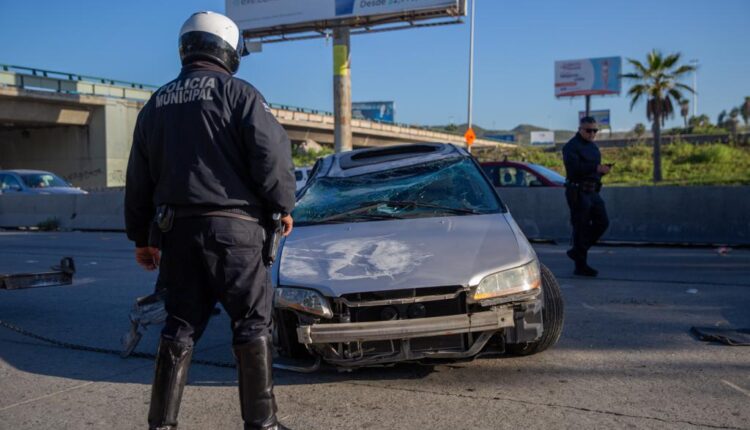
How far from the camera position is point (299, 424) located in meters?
3.60

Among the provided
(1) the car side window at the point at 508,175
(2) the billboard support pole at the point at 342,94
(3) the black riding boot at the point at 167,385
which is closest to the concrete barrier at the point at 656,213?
(1) the car side window at the point at 508,175

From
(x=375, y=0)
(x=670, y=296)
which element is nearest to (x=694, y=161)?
(x=375, y=0)

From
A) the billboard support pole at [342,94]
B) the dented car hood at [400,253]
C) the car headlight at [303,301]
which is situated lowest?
the car headlight at [303,301]

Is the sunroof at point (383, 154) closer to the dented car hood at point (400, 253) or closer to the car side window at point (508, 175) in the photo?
the dented car hood at point (400, 253)

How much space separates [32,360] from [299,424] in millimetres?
2427

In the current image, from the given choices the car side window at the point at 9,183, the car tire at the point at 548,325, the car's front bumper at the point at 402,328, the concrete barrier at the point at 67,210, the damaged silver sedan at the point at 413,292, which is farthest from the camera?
the car side window at the point at 9,183

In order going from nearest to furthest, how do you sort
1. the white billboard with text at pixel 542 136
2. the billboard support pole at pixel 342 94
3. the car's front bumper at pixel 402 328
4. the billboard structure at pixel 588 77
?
the car's front bumper at pixel 402 328 → the billboard support pole at pixel 342 94 → the billboard structure at pixel 588 77 → the white billboard with text at pixel 542 136

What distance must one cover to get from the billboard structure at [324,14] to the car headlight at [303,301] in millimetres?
24587

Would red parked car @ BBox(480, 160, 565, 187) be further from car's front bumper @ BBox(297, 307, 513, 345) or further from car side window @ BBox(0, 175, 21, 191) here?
car side window @ BBox(0, 175, 21, 191)

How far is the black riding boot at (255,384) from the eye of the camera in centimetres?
305

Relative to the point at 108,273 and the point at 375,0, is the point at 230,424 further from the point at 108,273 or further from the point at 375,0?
the point at 375,0

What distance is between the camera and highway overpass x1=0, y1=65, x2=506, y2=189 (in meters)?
35.2

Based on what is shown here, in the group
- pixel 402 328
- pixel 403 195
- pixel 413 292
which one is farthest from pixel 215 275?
pixel 403 195

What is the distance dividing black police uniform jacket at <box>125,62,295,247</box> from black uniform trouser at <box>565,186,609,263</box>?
532 cm
